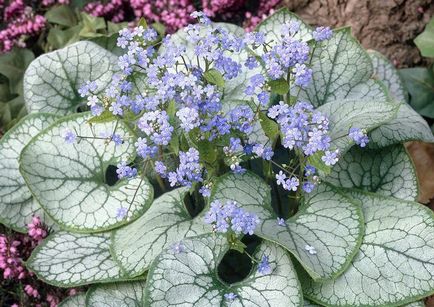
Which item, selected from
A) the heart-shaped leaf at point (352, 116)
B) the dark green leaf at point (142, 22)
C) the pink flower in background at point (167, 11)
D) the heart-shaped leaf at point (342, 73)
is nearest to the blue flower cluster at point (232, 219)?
the heart-shaped leaf at point (352, 116)

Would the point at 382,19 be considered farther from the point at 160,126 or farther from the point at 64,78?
the point at 160,126

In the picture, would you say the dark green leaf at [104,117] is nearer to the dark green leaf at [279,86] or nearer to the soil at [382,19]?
the dark green leaf at [279,86]

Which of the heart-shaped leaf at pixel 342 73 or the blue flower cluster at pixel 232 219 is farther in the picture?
the heart-shaped leaf at pixel 342 73

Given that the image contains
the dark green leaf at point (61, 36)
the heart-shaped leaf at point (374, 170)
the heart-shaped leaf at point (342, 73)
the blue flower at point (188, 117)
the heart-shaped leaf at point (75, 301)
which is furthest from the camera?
the dark green leaf at point (61, 36)

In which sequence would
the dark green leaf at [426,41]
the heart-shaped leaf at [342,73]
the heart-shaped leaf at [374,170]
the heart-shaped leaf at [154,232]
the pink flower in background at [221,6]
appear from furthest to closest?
the pink flower in background at [221,6], the dark green leaf at [426,41], the heart-shaped leaf at [342,73], the heart-shaped leaf at [374,170], the heart-shaped leaf at [154,232]

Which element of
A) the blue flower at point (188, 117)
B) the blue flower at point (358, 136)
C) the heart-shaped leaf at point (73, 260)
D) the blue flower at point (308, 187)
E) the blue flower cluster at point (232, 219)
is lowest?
the heart-shaped leaf at point (73, 260)

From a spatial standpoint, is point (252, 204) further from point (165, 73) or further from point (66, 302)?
point (66, 302)

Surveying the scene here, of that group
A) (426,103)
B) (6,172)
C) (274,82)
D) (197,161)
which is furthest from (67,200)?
(426,103)
